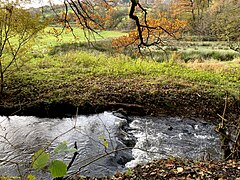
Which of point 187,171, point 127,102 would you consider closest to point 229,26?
point 127,102

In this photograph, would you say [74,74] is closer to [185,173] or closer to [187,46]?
[185,173]

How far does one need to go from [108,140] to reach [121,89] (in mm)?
2972

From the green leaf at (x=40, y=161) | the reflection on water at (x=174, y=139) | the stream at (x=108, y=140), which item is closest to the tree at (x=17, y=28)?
the stream at (x=108, y=140)

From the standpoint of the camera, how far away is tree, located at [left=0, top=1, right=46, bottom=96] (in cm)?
829

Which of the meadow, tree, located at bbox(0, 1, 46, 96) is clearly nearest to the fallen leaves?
the meadow

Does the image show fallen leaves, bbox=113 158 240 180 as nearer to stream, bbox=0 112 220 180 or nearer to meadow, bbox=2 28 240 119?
stream, bbox=0 112 220 180

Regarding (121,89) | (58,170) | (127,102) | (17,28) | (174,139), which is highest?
(17,28)

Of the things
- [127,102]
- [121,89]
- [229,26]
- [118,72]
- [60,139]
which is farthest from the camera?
[118,72]

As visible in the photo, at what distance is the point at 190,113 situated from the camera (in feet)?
26.2

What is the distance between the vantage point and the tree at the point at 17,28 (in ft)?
27.2

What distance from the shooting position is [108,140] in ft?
20.6

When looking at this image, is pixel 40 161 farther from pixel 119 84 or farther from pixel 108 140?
pixel 119 84

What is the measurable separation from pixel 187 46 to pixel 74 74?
10.3 metres

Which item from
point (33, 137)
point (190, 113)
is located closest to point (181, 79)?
point (190, 113)
